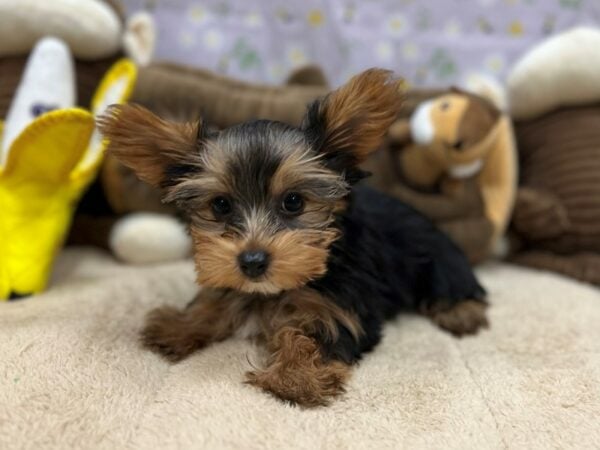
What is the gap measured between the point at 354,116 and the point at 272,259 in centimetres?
59

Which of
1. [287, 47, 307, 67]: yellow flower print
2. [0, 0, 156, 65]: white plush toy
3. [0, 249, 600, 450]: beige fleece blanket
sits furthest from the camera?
[287, 47, 307, 67]: yellow flower print

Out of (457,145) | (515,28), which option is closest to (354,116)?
(457,145)

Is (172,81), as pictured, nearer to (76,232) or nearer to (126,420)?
(76,232)

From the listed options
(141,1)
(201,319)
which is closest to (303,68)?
(141,1)

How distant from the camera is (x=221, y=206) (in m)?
2.08

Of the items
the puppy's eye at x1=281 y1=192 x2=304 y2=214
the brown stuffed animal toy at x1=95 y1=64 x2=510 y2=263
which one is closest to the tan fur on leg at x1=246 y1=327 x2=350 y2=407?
the puppy's eye at x1=281 y1=192 x2=304 y2=214

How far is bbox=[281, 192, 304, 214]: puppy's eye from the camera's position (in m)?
2.04

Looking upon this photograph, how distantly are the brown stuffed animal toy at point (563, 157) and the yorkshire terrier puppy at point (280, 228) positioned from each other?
149cm

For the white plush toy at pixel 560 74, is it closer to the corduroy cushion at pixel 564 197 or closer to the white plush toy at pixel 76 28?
the corduroy cushion at pixel 564 197

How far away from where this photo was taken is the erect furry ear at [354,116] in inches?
78.5

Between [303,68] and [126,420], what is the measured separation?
2.51 m

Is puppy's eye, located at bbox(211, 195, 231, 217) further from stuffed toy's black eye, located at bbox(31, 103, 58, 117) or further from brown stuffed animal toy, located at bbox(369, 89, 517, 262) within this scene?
brown stuffed animal toy, located at bbox(369, 89, 517, 262)

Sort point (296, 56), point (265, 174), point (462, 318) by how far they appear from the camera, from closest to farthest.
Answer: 1. point (265, 174)
2. point (462, 318)
3. point (296, 56)

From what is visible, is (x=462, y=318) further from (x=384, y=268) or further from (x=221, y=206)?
(x=221, y=206)
